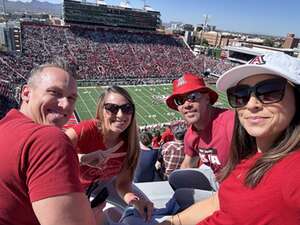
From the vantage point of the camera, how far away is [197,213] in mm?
2182

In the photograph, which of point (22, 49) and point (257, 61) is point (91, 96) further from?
point (257, 61)

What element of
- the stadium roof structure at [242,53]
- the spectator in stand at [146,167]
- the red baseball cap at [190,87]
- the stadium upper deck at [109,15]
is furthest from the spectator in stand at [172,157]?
the stadium roof structure at [242,53]

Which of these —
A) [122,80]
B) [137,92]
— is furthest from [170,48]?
[137,92]

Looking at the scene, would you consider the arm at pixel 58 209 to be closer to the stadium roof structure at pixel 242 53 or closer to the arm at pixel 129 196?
the arm at pixel 129 196

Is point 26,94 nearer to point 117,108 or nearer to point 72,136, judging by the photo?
point 72,136

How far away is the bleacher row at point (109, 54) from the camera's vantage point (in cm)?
3634

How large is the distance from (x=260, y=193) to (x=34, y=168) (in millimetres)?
1070

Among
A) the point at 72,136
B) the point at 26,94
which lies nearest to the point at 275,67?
the point at 26,94

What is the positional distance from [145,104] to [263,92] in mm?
26315

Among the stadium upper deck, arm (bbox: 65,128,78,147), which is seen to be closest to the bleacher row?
the stadium upper deck

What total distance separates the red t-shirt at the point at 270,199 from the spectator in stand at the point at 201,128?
1.34m

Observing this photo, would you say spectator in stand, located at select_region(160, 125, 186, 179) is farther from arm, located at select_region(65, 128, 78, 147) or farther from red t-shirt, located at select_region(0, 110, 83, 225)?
red t-shirt, located at select_region(0, 110, 83, 225)

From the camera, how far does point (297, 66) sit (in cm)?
154

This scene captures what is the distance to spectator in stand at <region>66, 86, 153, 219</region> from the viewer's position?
3170mm
